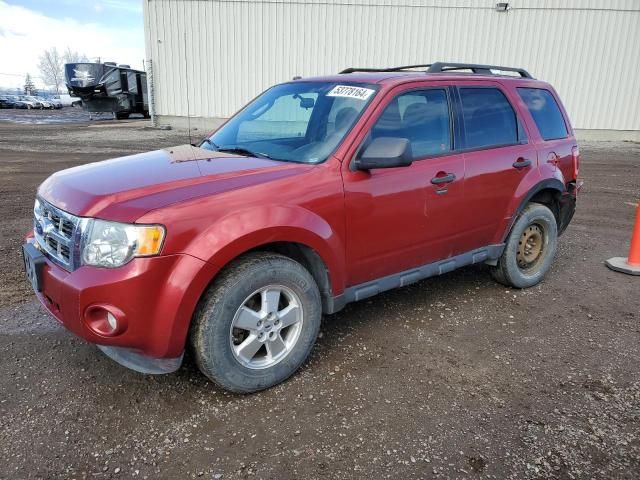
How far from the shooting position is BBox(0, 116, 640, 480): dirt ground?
2.49 metres

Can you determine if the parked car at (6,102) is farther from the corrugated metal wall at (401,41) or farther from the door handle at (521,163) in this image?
the door handle at (521,163)

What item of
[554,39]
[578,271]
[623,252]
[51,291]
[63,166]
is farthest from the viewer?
[554,39]

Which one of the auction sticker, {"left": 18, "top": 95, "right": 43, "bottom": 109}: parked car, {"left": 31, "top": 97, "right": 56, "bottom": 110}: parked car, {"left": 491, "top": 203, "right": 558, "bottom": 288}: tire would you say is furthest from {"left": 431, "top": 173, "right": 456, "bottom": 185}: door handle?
{"left": 31, "top": 97, "right": 56, "bottom": 110}: parked car

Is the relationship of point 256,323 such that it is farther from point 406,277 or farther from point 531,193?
point 531,193

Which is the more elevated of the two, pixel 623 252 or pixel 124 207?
pixel 124 207

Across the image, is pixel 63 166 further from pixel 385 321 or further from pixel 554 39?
pixel 554 39

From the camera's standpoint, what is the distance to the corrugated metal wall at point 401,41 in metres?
19.5

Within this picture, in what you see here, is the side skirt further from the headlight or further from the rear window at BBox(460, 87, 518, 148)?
the headlight

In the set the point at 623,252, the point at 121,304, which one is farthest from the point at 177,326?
the point at 623,252

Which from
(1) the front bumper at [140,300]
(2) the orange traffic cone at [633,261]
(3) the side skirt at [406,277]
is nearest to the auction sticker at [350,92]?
(3) the side skirt at [406,277]

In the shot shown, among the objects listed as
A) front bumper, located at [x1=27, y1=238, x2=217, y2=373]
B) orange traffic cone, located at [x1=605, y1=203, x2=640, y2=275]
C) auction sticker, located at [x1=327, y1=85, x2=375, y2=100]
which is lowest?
orange traffic cone, located at [x1=605, y1=203, x2=640, y2=275]

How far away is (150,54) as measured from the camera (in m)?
20.7

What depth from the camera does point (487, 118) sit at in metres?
4.16

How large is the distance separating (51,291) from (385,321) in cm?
240
